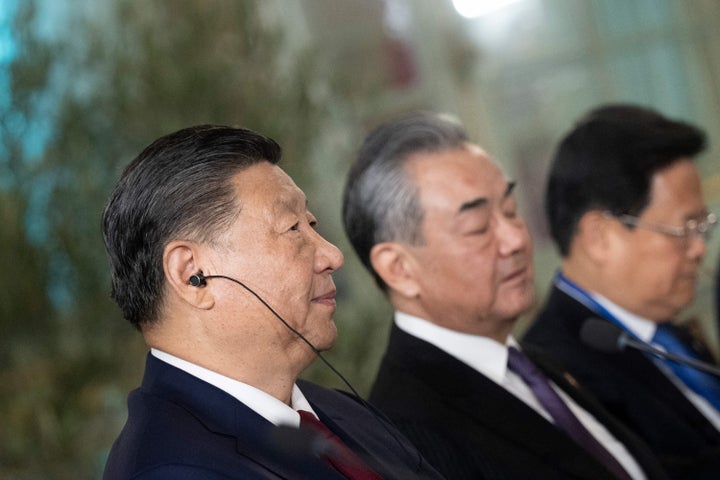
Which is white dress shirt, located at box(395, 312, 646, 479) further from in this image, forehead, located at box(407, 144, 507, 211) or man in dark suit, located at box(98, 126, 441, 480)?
man in dark suit, located at box(98, 126, 441, 480)

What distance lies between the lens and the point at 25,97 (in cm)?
268

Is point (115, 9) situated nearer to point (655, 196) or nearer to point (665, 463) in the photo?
point (655, 196)

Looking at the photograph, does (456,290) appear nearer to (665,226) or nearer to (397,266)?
(397,266)

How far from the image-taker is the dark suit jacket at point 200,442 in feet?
4.28

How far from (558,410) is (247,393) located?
0.92m

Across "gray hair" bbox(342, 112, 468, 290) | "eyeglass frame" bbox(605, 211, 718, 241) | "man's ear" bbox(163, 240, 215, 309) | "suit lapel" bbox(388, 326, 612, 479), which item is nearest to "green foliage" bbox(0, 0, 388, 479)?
"gray hair" bbox(342, 112, 468, 290)

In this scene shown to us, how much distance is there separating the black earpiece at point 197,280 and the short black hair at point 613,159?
62.0 inches

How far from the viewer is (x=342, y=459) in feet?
4.74

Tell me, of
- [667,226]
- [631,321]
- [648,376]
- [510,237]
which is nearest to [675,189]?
[667,226]

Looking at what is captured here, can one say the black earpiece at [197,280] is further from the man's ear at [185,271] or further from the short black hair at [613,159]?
the short black hair at [613,159]

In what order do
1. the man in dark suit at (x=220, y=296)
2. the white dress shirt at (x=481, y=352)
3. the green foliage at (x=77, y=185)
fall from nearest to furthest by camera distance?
the man in dark suit at (x=220, y=296), the white dress shirt at (x=481, y=352), the green foliage at (x=77, y=185)

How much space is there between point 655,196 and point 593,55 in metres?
3.04

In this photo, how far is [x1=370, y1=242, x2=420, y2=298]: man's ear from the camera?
7.18ft

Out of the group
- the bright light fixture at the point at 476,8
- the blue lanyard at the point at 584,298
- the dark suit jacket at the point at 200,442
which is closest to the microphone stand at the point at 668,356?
the blue lanyard at the point at 584,298
